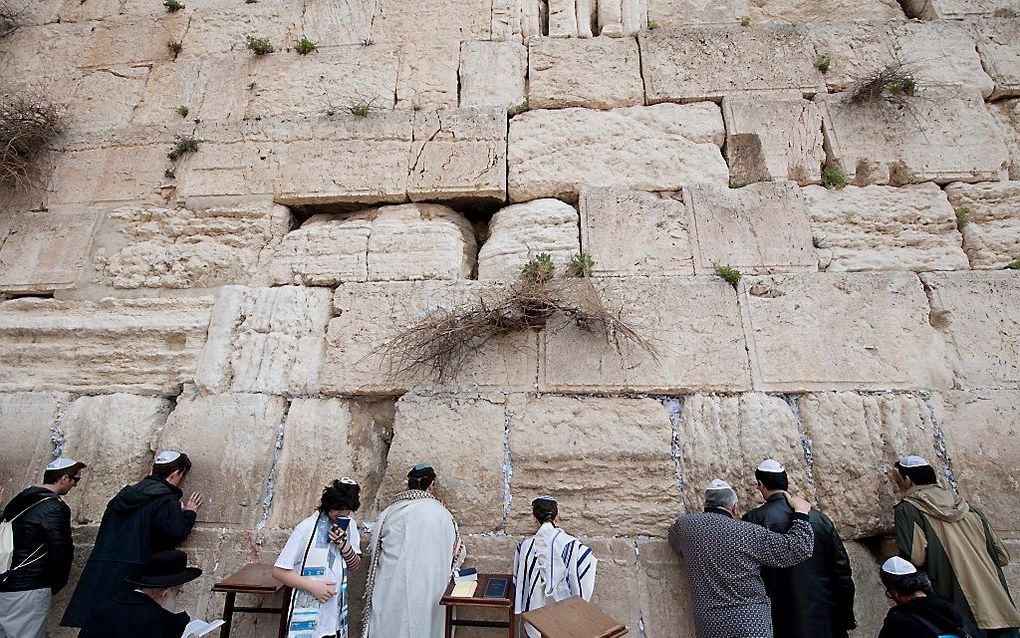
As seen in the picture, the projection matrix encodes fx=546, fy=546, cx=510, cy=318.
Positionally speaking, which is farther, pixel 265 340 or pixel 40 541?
pixel 265 340

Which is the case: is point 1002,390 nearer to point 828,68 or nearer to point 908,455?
point 908,455

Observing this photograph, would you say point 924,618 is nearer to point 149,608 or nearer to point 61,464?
point 149,608

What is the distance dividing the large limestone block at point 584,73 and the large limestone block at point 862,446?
9.23 ft

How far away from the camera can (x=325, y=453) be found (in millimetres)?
3441

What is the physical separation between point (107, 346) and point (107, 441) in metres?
0.72

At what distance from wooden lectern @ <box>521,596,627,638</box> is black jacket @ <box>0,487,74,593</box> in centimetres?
270

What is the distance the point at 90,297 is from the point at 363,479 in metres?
2.59

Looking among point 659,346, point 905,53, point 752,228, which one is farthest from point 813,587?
point 905,53

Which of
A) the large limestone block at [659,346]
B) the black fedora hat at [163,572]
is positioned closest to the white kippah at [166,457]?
the black fedora hat at [163,572]

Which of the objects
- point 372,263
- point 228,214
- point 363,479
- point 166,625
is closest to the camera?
point 166,625

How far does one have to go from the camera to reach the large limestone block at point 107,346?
149 inches

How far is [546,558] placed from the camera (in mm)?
2672

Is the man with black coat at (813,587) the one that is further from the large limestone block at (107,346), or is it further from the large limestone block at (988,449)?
the large limestone block at (107,346)

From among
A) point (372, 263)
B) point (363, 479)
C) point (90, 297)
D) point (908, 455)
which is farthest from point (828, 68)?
point (90, 297)
